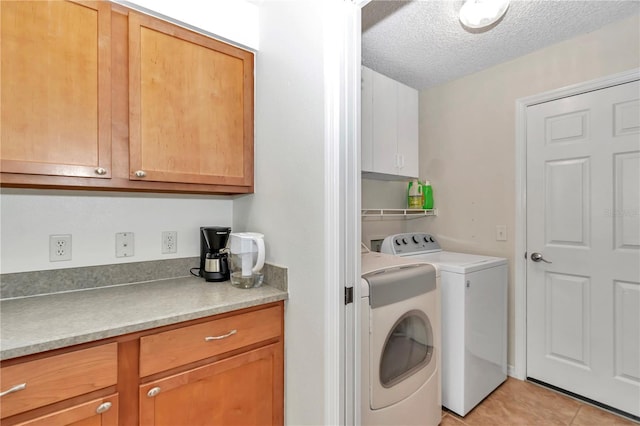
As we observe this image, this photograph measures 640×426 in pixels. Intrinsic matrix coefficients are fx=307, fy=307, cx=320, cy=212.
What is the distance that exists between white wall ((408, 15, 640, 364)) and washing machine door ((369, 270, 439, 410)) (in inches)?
41.8

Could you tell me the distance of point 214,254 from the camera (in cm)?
157

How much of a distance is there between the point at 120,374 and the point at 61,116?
3.11 ft

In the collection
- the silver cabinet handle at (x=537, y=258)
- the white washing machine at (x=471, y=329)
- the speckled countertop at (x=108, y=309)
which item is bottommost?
the white washing machine at (x=471, y=329)

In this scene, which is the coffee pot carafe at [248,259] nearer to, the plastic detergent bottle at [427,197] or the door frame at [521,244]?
the plastic detergent bottle at [427,197]

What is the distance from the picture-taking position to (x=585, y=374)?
199 centimetres

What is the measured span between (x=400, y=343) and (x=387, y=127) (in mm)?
1432

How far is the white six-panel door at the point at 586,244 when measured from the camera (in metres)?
1.84

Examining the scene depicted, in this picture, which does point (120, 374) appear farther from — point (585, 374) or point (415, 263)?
point (585, 374)

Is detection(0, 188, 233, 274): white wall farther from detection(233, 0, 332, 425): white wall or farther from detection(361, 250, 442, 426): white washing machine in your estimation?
detection(361, 250, 442, 426): white washing machine

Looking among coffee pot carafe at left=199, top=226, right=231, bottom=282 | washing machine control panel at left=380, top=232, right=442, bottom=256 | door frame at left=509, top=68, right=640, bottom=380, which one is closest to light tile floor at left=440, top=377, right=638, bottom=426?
door frame at left=509, top=68, right=640, bottom=380

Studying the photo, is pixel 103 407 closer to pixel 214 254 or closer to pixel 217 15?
pixel 214 254

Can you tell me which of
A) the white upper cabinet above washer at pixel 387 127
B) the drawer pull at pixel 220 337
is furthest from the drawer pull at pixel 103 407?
the white upper cabinet above washer at pixel 387 127

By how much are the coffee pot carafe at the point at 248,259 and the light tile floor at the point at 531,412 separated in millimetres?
1443

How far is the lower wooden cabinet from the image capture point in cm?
88
